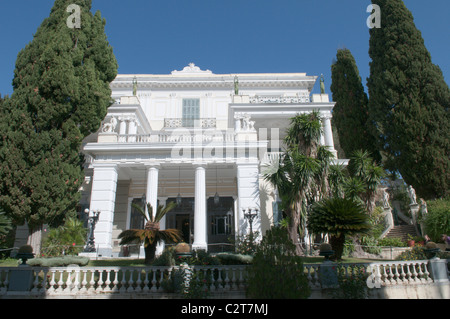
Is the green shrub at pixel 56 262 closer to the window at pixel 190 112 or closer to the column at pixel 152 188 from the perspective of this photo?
the column at pixel 152 188

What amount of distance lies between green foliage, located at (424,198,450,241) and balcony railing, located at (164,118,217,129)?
1560 centimetres

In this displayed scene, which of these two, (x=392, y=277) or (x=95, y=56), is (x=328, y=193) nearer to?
(x=392, y=277)

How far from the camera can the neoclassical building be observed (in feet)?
50.6

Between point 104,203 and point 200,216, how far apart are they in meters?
4.83

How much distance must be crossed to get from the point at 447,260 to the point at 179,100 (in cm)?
2104

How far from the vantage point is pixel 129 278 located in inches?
318

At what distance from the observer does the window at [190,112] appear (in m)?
24.6

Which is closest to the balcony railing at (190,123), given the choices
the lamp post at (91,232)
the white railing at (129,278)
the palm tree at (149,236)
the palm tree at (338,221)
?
the lamp post at (91,232)

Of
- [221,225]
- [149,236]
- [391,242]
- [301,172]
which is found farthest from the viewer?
[221,225]

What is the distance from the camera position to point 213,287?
772 centimetres

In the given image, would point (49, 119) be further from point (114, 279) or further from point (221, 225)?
point (221, 225)

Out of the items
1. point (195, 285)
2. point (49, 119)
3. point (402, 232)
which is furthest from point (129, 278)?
point (402, 232)

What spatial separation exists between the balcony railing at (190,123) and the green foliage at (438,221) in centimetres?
1560

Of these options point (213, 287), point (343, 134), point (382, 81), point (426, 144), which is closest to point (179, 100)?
point (343, 134)
